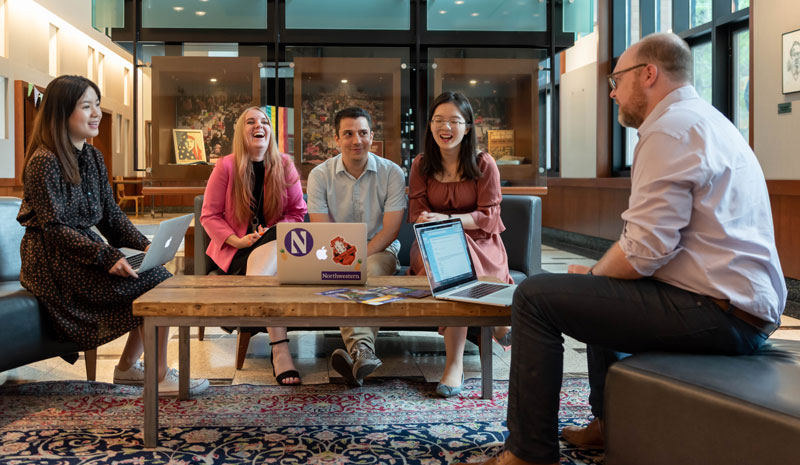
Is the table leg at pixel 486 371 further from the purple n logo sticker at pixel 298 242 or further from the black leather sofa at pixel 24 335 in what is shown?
the black leather sofa at pixel 24 335

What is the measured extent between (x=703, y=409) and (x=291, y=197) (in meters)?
2.37

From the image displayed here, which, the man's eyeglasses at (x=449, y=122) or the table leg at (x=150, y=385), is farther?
the man's eyeglasses at (x=449, y=122)

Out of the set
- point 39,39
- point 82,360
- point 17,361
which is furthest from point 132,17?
point 39,39

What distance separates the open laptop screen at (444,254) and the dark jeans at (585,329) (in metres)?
0.42

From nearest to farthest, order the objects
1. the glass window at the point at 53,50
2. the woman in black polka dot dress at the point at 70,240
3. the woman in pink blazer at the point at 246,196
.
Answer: the woman in black polka dot dress at the point at 70,240 → the woman in pink blazer at the point at 246,196 → the glass window at the point at 53,50

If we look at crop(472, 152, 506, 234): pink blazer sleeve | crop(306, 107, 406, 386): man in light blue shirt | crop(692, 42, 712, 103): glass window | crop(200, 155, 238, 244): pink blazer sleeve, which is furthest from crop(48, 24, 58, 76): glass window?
crop(472, 152, 506, 234): pink blazer sleeve

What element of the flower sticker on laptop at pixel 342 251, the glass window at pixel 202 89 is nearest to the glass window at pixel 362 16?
the glass window at pixel 202 89

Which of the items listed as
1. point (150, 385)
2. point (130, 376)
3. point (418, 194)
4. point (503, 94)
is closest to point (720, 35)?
point (503, 94)

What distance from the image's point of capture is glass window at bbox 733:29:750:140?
5.93 m

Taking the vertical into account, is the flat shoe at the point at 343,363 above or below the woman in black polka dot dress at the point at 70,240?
below

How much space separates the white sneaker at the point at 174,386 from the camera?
8.88 feet

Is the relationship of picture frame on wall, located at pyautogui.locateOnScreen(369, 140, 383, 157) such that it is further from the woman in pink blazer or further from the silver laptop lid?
the silver laptop lid

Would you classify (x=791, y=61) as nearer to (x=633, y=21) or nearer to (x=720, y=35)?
(x=720, y=35)

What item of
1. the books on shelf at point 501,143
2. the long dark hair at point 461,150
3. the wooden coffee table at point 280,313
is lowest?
the wooden coffee table at point 280,313
